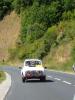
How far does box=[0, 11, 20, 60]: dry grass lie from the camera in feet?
321

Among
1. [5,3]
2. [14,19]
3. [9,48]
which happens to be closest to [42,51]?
[9,48]

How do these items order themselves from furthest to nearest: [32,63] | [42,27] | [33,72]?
[42,27], [32,63], [33,72]

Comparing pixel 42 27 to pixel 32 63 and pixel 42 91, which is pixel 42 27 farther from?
pixel 42 91

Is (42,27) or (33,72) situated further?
(42,27)

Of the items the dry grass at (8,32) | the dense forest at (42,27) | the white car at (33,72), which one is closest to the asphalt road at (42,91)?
the white car at (33,72)

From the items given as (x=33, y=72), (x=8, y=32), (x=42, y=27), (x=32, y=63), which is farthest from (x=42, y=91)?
(x=8, y=32)

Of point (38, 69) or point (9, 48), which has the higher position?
point (38, 69)

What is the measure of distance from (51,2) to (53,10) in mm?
2981

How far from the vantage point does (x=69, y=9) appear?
79.2m

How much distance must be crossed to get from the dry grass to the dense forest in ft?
20.7

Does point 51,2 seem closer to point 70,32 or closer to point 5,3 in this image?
point 70,32

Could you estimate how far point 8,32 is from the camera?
101562 mm

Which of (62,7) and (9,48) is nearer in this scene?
(62,7)

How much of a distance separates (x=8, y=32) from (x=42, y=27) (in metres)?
22.0
